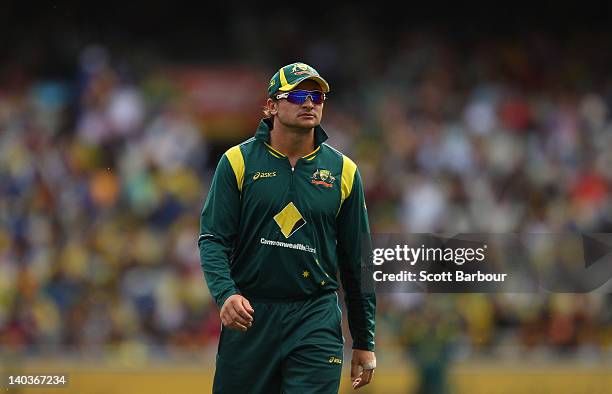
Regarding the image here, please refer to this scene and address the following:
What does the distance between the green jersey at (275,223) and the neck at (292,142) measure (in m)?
0.04

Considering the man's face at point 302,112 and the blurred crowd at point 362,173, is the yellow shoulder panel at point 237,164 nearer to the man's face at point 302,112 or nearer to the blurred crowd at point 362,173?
the man's face at point 302,112

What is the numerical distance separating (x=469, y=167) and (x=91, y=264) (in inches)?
186

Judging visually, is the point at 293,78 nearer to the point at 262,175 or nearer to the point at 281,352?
the point at 262,175

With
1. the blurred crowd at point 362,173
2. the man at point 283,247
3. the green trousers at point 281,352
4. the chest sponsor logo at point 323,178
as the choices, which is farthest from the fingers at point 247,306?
the blurred crowd at point 362,173

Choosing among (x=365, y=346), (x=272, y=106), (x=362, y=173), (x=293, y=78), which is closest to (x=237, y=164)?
(x=272, y=106)

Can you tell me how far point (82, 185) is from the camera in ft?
45.7

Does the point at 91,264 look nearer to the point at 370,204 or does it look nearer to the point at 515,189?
the point at 370,204

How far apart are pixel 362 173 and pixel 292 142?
8.33 meters

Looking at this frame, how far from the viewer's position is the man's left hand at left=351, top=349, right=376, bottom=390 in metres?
5.56

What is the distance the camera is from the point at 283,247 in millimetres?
5352

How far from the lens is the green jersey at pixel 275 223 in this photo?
536 cm

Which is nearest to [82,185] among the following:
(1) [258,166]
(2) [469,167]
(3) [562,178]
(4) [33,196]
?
(4) [33,196]

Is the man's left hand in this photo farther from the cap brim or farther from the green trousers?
the cap brim

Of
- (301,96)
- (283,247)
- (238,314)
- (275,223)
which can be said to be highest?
(301,96)
